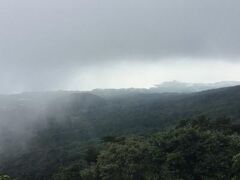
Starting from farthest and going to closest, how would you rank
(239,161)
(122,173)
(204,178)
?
(122,173) < (204,178) < (239,161)

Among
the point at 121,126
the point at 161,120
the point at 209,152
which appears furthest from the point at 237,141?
the point at 121,126

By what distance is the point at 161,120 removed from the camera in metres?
166

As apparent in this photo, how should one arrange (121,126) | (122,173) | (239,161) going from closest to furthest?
(239,161) < (122,173) < (121,126)

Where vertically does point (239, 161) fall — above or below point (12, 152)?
above

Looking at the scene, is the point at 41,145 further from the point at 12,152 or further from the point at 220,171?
the point at 220,171

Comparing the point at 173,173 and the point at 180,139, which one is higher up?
the point at 180,139

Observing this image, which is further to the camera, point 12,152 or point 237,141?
point 12,152

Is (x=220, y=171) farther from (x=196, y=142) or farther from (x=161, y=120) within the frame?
(x=161, y=120)

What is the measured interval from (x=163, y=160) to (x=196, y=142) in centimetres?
402

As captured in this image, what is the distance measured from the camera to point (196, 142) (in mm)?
47500

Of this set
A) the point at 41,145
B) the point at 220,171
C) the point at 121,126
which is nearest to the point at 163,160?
the point at 220,171

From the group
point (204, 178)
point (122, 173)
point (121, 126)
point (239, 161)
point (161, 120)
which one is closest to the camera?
point (239, 161)

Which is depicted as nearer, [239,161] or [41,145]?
[239,161]

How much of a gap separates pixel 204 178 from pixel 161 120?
12195cm
